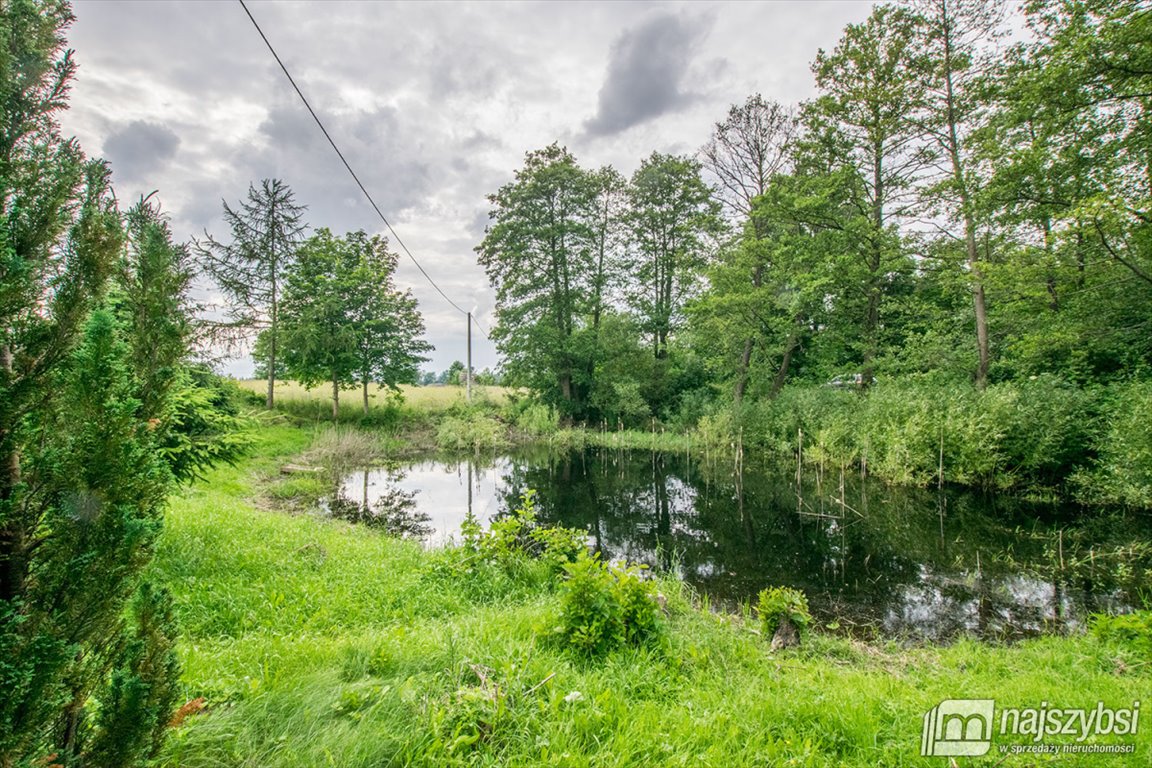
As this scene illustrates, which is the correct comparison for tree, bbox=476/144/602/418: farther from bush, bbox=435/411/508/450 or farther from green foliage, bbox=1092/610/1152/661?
green foliage, bbox=1092/610/1152/661

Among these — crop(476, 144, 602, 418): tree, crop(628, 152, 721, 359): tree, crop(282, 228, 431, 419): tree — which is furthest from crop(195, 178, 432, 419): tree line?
crop(628, 152, 721, 359): tree

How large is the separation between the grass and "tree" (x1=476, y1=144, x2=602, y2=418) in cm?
1894

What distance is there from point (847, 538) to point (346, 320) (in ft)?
65.9

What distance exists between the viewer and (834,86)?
14.4m

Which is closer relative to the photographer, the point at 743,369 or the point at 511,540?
the point at 511,540

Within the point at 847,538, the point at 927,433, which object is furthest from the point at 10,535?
the point at 927,433

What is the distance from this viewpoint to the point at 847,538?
7.58m

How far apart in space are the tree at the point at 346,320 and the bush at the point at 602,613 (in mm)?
18700

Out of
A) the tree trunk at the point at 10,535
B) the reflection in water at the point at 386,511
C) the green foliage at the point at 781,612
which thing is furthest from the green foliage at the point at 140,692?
the reflection in water at the point at 386,511

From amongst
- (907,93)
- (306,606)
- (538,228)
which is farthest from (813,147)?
(306,606)

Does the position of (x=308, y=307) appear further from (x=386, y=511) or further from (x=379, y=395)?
(x=386, y=511)

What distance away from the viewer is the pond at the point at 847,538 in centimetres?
500

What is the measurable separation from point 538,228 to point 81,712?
23.7 meters

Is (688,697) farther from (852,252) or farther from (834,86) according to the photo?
(834,86)
